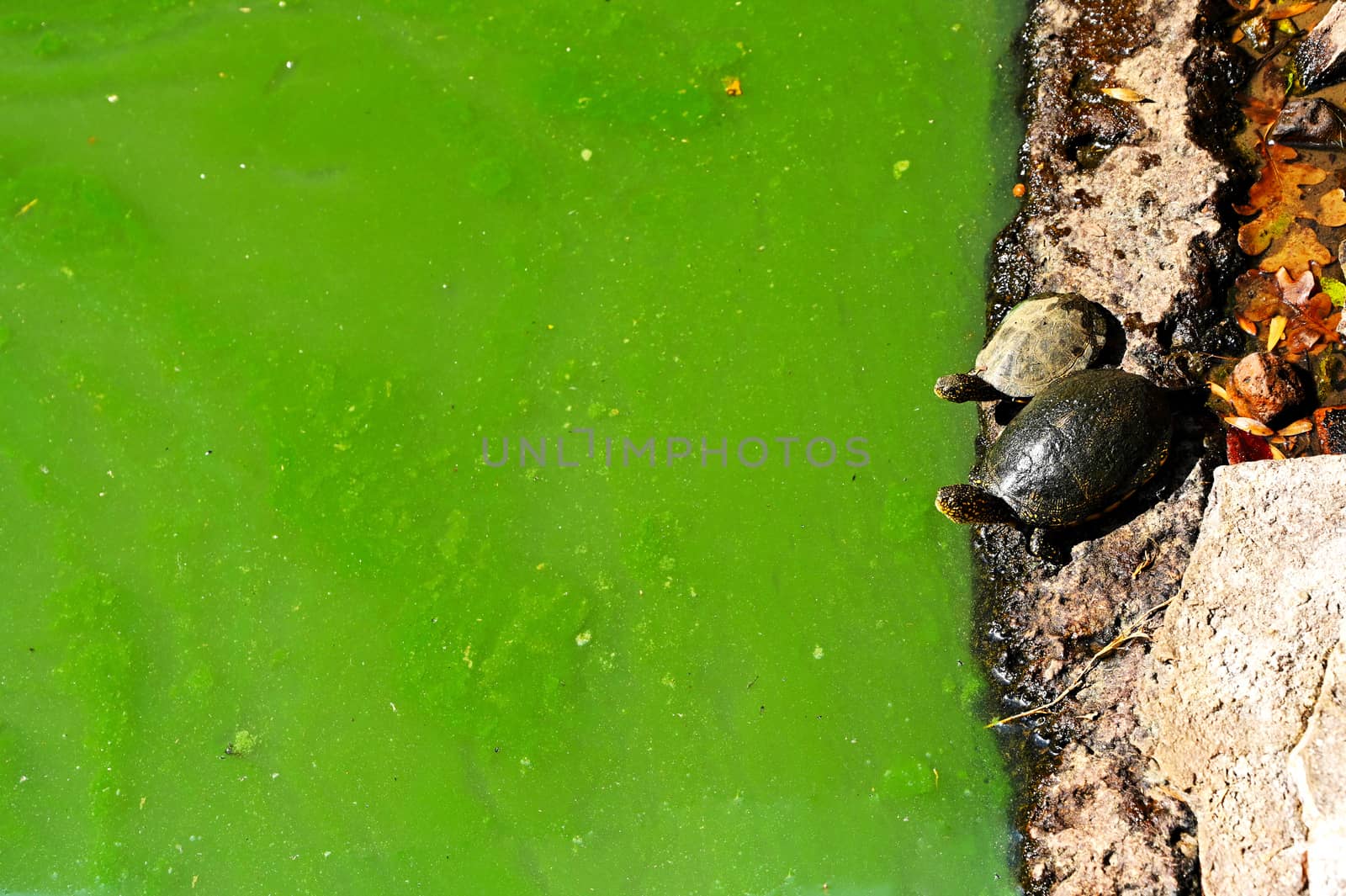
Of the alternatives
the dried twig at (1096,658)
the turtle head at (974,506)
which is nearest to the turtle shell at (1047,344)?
the turtle head at (974,506)

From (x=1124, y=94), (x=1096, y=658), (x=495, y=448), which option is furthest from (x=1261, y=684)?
(x=495, y=448)

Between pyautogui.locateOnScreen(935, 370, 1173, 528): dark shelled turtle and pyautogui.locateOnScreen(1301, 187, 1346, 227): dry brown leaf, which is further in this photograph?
pyautogui.locateOnScreen(1301, 187, 1346, 227): dry brown leaf

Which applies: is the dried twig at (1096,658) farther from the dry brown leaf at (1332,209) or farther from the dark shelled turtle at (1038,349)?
the dry brown leaf at (1332,209)

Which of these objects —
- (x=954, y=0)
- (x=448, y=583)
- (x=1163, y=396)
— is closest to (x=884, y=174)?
(x=954, y=0)

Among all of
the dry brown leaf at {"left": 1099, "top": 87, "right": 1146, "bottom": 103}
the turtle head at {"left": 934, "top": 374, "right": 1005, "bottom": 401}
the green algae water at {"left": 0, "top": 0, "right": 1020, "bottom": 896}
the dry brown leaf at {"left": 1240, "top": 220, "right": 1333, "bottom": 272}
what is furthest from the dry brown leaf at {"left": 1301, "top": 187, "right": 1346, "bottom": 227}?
the turtle head at {"left": 934, "top": 374, "right": 1005, "bottom": 401}

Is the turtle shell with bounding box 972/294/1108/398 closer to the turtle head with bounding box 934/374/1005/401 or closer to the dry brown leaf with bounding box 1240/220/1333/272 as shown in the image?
the turtle head with bounding box 934/374/1005/401

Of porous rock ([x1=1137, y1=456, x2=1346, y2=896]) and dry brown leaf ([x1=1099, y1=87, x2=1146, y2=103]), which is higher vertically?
dry brown leaf ([x1=1099, y1=87, x2=1146, y2=103])
